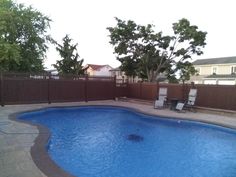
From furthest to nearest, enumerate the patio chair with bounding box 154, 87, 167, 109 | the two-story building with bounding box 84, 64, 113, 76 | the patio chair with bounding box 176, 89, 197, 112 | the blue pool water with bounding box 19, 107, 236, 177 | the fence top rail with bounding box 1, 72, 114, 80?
the two-story building with bounding box 84, 64, 113, 76, the patio chair with bounding box 154, 87, 167, 109, the fence top rail with bounding box 1, 72, 114, 80, the patio chair with bounding box 176, 89, 197, 112, the blue pool water with bounding box 19, 107, 236, 177

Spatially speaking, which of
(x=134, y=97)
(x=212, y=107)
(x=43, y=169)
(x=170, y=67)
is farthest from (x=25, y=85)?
(x=170, y=67)

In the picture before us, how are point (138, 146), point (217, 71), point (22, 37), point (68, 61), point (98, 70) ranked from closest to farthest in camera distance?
1. point (138, 146)
2. point (22, 37)
3. point (68, 61)
4. point (217, 71)
5. point (98, 70)

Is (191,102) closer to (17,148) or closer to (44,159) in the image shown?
(17,148)

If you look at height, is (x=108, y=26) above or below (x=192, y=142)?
above

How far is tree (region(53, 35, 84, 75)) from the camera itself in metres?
33.6

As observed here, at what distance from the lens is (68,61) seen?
33438 mm

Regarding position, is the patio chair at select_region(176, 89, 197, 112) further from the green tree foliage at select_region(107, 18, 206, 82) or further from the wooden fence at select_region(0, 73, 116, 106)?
the green tree foliage at select_region(107, 18, 206, 82)

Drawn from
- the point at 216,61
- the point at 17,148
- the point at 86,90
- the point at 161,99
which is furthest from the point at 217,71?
the point at 17,148

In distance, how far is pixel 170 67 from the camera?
29.5 metres

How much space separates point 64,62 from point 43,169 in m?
29.9

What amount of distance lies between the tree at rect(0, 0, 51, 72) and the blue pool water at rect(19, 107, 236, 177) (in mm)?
7841

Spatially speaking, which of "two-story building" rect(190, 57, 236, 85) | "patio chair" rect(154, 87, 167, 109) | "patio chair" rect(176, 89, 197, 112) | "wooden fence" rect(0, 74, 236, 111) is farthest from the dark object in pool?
"two-story building" rect(190, 57, 236, 85)

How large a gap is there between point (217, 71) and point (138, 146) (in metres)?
35.7

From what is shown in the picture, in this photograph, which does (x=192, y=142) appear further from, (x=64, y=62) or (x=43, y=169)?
(x=64, y=62)
